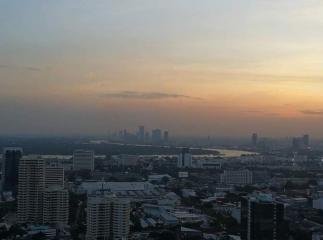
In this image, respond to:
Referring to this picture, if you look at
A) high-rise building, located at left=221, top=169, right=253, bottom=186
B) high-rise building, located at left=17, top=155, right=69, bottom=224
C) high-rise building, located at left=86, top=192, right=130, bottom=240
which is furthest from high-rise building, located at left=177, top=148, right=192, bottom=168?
high-rise building, located at left=86, top=192, right=130, bottom=240

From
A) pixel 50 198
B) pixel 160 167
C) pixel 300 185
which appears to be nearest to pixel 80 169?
pixel 160 167

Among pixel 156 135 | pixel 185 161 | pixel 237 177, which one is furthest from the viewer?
pixel 156 135

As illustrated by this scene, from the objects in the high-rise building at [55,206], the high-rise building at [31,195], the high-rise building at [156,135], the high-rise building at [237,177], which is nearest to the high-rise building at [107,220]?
the high-rise building at [55,206]

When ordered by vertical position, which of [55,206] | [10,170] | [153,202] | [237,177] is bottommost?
[153,202]

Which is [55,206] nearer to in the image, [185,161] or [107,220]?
[107,220]

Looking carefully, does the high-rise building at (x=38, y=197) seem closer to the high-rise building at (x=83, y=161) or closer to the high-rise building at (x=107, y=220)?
the high-rise building at (x=107, y=220)

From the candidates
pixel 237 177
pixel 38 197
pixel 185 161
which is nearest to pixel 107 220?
pixel 38 197
